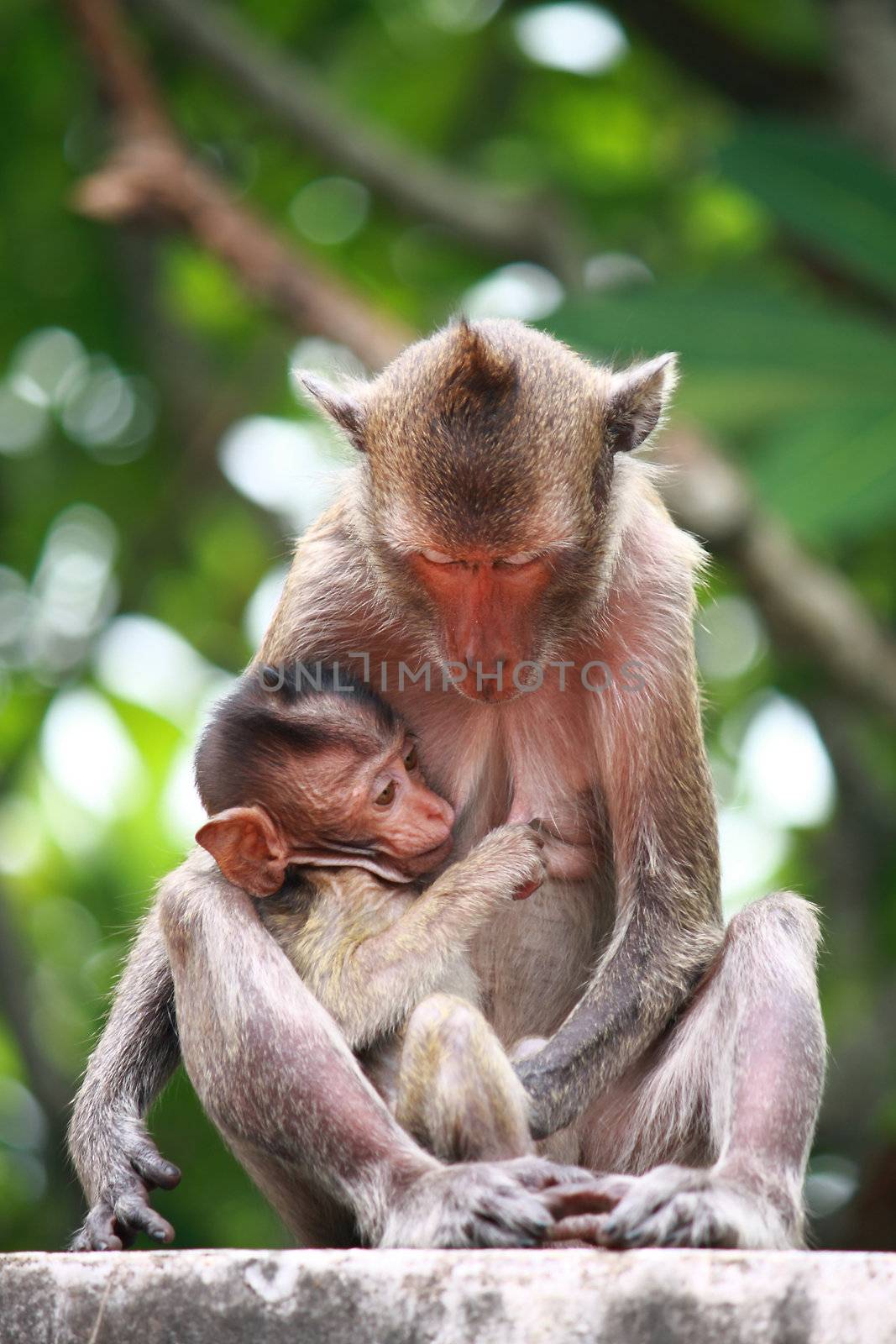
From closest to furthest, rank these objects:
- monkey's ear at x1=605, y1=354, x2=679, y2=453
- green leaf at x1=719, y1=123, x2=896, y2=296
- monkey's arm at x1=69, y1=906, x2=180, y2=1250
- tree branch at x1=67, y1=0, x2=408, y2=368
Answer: monkey's arm at x1=69, y1=906, x2=180, y2=1250, monkey's ear at x1=605, y1=354, x2=679, y2=453, green leaf at x1=719, y1=123, x2=896, y2=296, tree branch at x1=67, y1=0, x2=408, y2=368

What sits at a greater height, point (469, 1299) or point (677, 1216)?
point (677, 1216)

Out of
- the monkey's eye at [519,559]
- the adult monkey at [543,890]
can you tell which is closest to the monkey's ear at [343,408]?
the adult monkey at [543,890]

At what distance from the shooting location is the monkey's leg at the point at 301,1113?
4277mm

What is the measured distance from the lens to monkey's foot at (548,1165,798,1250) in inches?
163

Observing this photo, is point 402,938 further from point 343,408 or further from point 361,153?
point 361,153

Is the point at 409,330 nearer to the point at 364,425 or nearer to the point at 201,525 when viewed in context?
the point at 201,525

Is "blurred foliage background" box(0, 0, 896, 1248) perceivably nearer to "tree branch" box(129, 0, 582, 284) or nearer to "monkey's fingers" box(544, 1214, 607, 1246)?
"tree branch" box(129, 0, 582, 284)

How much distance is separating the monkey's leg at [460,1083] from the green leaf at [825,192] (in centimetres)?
549

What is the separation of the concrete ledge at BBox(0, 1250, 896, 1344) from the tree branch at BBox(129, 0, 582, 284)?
295 inches

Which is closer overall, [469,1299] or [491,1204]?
[469,1299]

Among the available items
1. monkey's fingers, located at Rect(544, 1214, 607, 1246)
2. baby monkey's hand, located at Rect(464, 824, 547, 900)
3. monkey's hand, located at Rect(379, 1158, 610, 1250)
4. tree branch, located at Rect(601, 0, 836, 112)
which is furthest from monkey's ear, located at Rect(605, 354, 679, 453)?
tree branch, located at Rect(601, 0, 836, 112)

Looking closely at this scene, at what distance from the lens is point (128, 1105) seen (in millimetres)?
5512

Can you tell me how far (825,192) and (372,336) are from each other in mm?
2476

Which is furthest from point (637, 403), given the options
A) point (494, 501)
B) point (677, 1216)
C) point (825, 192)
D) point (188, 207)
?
point (188, 207)
